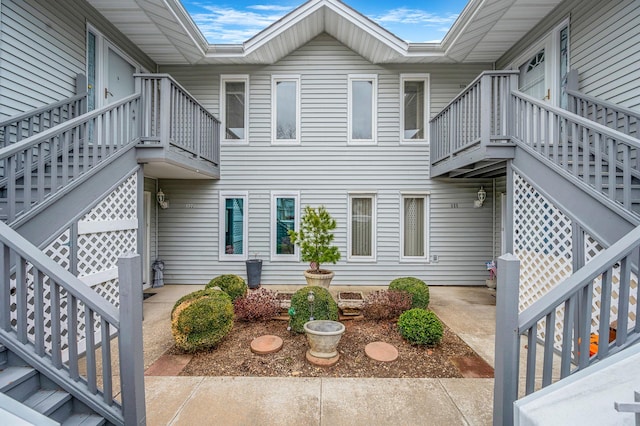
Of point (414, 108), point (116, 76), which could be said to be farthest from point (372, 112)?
point (116, 76)

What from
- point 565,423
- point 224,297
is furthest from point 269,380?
point 565,423

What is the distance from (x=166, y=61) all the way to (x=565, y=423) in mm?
9068

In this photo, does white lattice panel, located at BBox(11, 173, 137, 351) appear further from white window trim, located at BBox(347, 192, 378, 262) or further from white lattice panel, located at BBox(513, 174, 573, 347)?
white lattice panel, located at BBox(513, 174, 573, 347)

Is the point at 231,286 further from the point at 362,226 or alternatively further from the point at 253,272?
the point at 362,226

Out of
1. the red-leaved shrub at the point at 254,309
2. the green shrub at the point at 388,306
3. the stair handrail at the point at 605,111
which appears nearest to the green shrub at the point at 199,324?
the red-leaved shrub at the point at 254,309

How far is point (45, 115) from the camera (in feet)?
14.7

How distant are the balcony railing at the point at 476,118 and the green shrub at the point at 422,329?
292cm

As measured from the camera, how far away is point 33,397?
210cm

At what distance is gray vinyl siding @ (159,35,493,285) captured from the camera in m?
7.41

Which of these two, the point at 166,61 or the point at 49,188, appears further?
the point at 166,61

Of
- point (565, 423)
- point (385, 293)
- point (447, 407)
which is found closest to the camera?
point (565, 423)

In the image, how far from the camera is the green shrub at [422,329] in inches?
158

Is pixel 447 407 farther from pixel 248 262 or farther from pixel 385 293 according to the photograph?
pixel 248 262

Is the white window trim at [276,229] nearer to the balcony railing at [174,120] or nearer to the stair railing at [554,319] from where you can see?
the balcony railing at [174,120]
